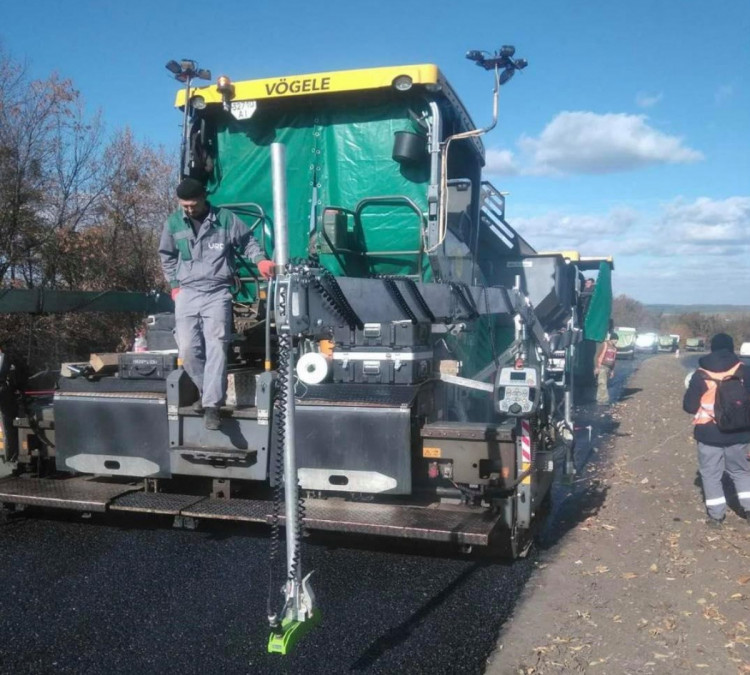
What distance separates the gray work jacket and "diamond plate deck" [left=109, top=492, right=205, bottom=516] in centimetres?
155

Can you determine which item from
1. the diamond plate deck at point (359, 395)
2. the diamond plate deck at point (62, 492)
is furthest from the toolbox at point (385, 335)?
the diamond plate deck at point (62, 492)

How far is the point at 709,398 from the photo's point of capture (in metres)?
6.85

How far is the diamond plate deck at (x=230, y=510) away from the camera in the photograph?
209 inches

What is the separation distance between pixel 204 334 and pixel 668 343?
6007 cm

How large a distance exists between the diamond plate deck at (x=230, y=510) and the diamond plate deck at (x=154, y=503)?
90 mm

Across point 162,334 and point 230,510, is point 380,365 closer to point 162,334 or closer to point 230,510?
point 230,510

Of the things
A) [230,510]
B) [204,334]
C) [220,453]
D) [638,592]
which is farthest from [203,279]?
[638,592]

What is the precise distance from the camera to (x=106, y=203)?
59.3ft

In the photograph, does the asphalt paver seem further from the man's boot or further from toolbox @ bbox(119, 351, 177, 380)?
toolbox @ bbox(119, 351, 177, 380)

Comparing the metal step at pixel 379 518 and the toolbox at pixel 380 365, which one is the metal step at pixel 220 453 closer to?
the metal step at pixel 379 518

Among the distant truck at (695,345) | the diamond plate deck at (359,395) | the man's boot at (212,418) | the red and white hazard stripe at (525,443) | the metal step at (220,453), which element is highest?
the diamond plate deck at (359,395)

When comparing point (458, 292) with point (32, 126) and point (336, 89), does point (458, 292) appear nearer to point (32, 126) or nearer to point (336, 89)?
point (336, 89)

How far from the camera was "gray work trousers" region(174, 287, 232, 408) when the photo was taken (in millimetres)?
5520

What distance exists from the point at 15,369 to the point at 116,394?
120cm
